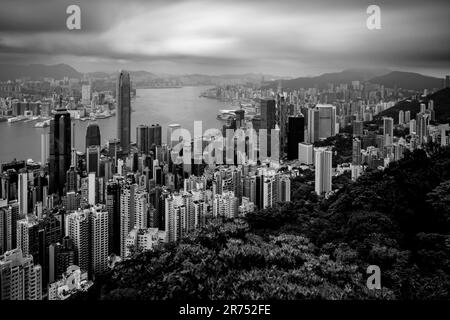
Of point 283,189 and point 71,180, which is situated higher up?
point 71,180

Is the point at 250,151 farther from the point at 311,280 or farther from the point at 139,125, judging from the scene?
the point at 311,280

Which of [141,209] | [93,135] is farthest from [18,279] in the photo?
[93,135]

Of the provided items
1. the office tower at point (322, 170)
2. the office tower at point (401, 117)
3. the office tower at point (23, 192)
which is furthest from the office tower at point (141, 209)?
the office tower at point (401, 117)

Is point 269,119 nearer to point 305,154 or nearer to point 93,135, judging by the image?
point 305,154

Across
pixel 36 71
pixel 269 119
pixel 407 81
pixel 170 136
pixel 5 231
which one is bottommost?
pixel 5 231

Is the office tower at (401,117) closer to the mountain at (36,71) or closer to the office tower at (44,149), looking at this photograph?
the mountain at (36,71)

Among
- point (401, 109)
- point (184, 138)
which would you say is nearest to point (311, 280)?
point (184, 138)
